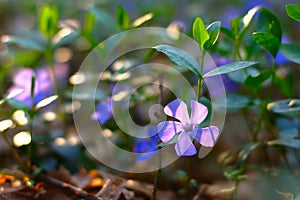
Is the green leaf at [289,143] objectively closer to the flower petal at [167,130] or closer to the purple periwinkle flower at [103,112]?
the flower petal at [167,130]

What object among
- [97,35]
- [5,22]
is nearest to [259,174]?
[97,35]

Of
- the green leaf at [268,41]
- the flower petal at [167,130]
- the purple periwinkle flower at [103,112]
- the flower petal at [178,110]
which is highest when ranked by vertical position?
the green leaf at [268,41]

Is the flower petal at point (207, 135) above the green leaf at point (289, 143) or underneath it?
above

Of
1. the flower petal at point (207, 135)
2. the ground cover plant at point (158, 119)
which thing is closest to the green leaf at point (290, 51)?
the ground cover plant at point (158, 119)

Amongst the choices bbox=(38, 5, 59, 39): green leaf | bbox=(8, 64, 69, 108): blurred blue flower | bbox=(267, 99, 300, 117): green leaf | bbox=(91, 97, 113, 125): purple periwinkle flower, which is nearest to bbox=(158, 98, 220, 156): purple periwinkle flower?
bbox=(267, 99, 300, 117): green leaf

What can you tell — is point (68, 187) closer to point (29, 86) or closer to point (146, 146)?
point (146, 146)

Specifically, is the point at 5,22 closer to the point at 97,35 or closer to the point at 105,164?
the point at 97,35

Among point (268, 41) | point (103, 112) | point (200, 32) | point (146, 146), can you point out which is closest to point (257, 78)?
point (268, 41)
